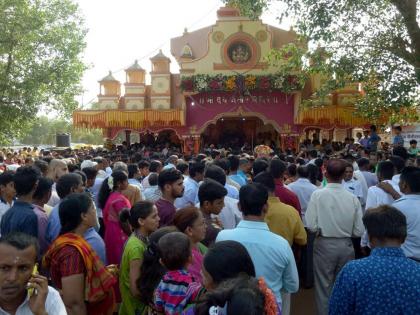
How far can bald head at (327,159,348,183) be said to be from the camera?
4.79m

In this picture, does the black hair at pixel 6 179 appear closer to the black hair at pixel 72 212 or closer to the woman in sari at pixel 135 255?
the black hair at pixel 72 212

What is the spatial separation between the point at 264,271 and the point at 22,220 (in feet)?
6.55

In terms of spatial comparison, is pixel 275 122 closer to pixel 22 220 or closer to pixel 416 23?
pixel 416 23

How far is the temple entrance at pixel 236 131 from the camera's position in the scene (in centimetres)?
2450

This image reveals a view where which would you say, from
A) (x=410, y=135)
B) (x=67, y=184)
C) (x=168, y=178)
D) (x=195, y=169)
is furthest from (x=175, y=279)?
(x=410, y=135)

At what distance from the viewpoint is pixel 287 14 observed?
995 centimetres

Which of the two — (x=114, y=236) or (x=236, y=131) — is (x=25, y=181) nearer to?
(x=114, y=236)

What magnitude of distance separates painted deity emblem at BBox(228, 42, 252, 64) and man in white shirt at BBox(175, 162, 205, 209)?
16070 millimetres

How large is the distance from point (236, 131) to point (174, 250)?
22.2m

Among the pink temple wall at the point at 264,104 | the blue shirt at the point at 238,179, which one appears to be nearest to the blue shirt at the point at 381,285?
the blue shirt at the point at 238,179

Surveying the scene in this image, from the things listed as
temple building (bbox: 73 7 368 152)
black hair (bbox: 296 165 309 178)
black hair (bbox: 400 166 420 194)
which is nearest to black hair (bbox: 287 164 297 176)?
black hair (bbox: 296 165 309 178)

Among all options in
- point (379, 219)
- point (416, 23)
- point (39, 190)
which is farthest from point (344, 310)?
point (416, 23)

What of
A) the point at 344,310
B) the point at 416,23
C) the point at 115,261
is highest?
the point at 416,23

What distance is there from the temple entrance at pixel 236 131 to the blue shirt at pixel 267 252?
21.1m
